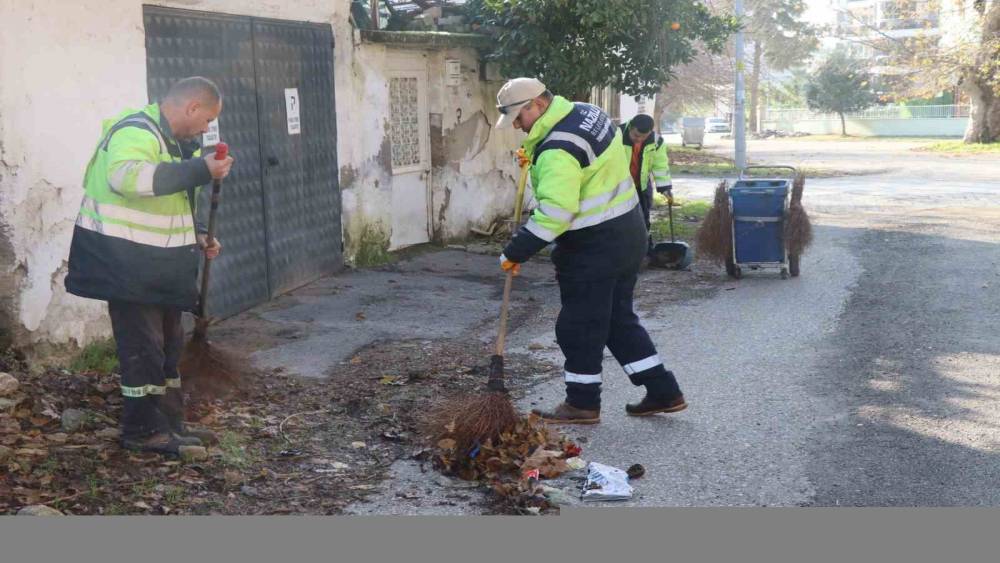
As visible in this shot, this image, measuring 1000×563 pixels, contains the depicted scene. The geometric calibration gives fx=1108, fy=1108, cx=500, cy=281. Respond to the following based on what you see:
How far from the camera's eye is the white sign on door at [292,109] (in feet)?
32.3

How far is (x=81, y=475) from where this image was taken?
502cm

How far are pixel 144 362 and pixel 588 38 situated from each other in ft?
31.0

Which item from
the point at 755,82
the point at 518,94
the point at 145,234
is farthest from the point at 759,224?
the point at 755,82

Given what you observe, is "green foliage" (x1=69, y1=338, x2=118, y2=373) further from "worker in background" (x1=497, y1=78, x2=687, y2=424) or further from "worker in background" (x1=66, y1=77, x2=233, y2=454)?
"worker in background" (x1=497, y1=78, x2=687, y2=424)

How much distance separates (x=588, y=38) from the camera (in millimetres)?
13672

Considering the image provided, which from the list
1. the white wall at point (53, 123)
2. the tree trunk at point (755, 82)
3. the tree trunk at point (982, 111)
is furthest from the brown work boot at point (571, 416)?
the tree trunk at point (755, 82)

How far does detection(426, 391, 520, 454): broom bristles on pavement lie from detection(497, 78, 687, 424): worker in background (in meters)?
0.63

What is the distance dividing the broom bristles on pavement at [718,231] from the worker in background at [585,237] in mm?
5067

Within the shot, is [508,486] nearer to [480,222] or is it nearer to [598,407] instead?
[598,407]

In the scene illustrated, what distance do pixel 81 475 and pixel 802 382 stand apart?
14.3 feet

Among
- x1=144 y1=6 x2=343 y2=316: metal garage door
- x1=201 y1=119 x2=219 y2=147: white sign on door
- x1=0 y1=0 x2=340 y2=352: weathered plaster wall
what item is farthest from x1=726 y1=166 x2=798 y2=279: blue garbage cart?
x1=0 y1=0 x2=340 y2=352: weathered plaster wall

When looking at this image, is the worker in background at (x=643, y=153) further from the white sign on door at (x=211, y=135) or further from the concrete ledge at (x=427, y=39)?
the white sign on door at (x=211, y=135)

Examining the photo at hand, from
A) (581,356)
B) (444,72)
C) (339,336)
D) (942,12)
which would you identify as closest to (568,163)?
(581,356)

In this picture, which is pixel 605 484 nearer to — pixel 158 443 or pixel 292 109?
pixel 158 443
